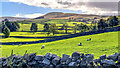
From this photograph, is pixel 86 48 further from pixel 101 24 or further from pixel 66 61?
pixel 101 24

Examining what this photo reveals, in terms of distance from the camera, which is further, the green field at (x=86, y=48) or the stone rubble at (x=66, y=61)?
the green field at (x=86, y=48)

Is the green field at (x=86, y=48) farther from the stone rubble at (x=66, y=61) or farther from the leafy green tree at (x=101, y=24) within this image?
the leafy green tree at (x=101, y=24)

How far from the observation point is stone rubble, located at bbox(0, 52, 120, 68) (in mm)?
9827

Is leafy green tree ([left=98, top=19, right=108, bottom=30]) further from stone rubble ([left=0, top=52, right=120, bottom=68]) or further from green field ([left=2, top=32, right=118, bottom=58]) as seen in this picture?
stone rubble ([left=0, top=52, right=120, bottom=68])

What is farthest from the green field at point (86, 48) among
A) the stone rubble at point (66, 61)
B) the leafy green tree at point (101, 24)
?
the leafy green tree at point (101, 24)

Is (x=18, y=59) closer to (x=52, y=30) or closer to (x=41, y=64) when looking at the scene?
(x=41, y=64)

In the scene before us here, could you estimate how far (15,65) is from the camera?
37.3 ft

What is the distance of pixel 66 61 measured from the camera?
10.3 m

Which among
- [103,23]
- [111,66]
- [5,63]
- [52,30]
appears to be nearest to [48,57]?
[5,63]

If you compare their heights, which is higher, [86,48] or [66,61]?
[66,61]

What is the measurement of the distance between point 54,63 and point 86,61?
2713 millimetres

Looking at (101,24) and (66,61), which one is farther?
(101,24)

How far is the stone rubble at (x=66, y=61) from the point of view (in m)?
9.83

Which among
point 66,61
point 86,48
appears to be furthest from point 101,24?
point 66,61
